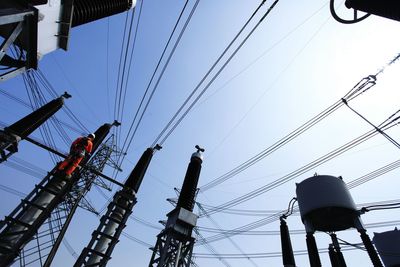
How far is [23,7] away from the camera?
5.92 metres

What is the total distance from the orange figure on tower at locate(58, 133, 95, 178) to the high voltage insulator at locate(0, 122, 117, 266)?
1.09 feet

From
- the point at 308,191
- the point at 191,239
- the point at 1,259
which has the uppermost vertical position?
the point at 308,191

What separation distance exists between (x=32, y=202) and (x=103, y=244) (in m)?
4.69

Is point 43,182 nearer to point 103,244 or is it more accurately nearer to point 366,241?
point 103,244

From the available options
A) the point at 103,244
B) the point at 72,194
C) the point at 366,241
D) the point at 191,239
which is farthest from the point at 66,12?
the point at 366,241

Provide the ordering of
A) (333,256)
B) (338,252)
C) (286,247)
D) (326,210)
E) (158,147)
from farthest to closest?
1. (158,147)
2. (286,247)
3. (333,256)
4. (338,252)
5. (326,210)

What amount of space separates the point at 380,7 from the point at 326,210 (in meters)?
11.0

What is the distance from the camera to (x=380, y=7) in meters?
4.21

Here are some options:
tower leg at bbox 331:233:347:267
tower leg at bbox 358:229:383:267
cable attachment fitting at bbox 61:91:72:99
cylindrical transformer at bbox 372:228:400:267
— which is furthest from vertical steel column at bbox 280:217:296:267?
cable attachment fitting at bbox 61:91:72:99

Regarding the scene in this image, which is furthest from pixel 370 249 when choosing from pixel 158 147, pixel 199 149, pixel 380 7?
pixel 158 147

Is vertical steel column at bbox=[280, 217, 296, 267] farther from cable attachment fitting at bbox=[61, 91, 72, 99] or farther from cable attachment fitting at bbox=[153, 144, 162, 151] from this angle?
cable attachment fitting at bbox=[61, 91, 72, 99]

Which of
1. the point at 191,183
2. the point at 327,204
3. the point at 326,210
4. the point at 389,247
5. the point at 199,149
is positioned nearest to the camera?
the point at 327,204

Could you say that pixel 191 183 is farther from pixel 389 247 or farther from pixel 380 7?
pixel 389 247

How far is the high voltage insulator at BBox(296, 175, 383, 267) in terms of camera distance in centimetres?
1246
